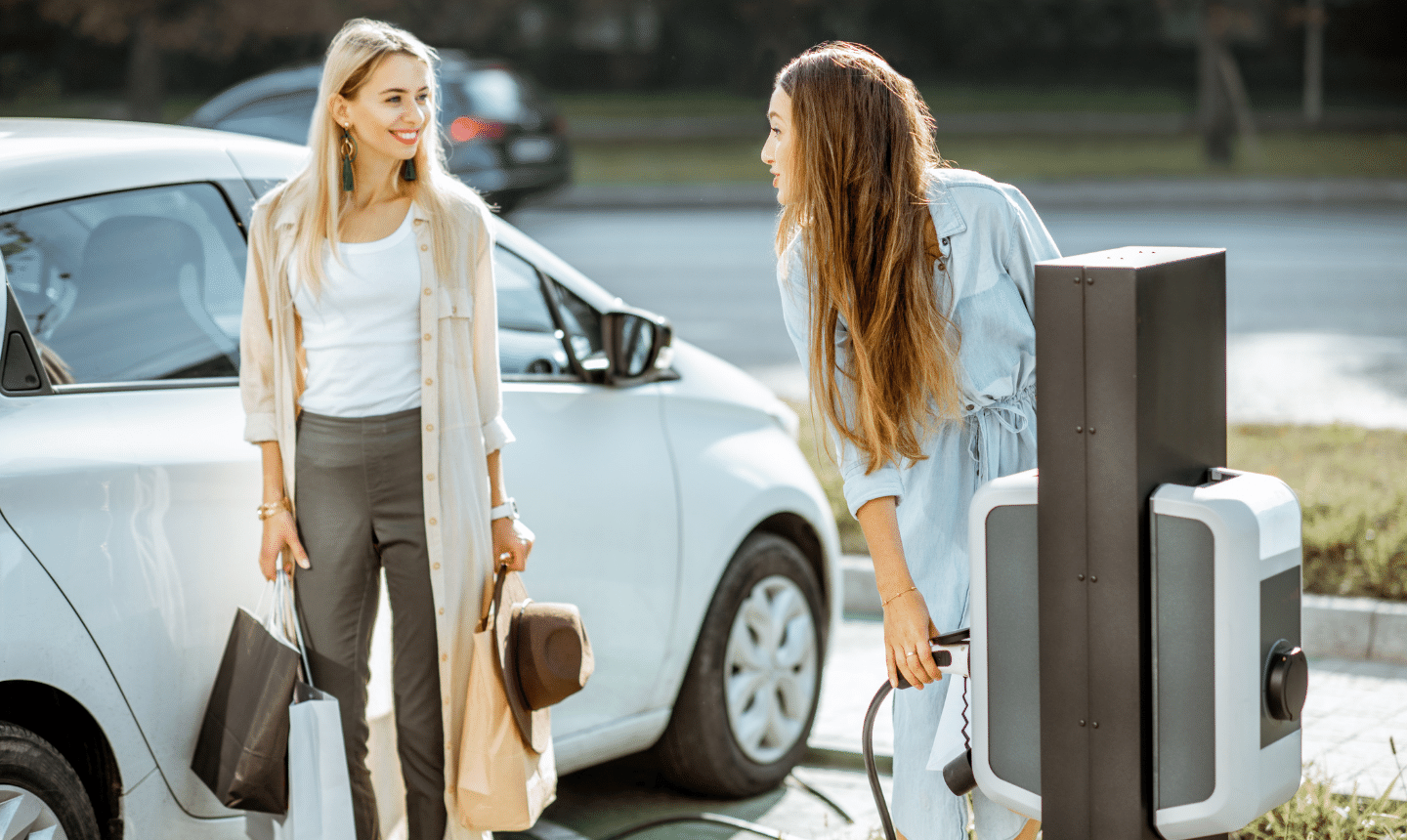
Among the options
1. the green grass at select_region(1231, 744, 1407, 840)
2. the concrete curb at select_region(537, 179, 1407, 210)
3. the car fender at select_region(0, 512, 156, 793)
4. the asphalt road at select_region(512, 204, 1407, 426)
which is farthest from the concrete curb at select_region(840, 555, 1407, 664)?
the concrete curb at select_region(537, 179, 1407, 210)

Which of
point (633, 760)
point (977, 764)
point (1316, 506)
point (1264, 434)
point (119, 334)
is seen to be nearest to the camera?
point (977, 764)

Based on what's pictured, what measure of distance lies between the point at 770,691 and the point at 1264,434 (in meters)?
3.80

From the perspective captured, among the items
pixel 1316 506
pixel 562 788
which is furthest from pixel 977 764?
pixel 1316 506

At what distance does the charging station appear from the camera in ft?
6.30

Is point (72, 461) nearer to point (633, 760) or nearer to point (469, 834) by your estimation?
point (469, 834)

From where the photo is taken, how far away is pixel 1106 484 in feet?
6.43

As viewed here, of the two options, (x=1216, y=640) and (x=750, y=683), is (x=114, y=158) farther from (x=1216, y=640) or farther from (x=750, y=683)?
(x=1216, y=640)

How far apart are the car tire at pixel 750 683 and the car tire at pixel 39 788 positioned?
5.43ft

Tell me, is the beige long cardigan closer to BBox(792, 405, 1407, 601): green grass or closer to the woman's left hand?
the woman's left hand

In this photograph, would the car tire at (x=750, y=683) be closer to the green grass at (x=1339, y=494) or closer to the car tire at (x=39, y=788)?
the green grass at (x=1339, y=494)

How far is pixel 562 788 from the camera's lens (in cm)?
443

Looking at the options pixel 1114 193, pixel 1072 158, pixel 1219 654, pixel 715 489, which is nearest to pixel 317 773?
pixel 715 489

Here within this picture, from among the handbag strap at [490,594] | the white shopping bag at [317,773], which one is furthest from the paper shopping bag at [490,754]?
the white shopping bag at [317,773]

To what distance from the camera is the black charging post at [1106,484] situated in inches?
76.4
